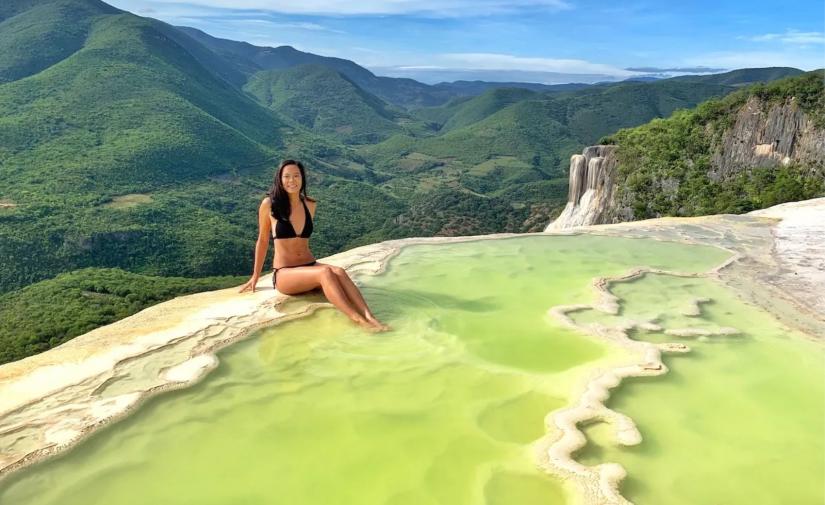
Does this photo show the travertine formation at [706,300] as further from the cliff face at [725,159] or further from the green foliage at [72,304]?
the green foliage at [72,304]

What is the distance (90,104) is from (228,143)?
19.4 meters

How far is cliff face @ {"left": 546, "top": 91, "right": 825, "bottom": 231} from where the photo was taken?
71.7ft

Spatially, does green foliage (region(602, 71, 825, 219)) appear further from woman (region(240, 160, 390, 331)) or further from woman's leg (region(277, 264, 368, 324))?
woman's leg (region(277, 264, 368, 324))

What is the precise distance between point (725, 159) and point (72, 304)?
29.1 meters

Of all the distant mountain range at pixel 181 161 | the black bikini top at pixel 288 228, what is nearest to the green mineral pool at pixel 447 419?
the black bikini top at pixel 288 228

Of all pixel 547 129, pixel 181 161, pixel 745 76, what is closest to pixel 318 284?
pixel 181 161

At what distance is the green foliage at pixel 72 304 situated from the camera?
22.3 meters

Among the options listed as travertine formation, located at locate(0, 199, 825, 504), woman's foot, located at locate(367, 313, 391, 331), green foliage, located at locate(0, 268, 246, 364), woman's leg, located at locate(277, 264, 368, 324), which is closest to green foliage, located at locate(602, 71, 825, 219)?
travertine formation, located at locate(0, 199, 825, 504)

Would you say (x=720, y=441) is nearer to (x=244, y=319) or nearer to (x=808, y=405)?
(x=808, y=405)

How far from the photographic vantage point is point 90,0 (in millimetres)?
133250

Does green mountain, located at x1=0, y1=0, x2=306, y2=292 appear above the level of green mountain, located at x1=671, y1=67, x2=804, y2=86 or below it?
below

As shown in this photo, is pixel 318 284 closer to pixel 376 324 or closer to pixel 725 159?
pixel 376 324

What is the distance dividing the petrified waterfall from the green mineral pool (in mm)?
15887

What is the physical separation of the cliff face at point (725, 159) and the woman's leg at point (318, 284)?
17.3 metres
